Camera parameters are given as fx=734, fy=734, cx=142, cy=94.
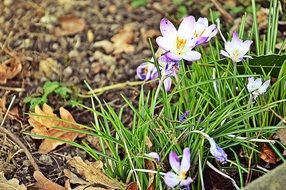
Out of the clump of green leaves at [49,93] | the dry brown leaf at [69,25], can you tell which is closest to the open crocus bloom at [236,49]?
the clump of green leaves at [49,93]

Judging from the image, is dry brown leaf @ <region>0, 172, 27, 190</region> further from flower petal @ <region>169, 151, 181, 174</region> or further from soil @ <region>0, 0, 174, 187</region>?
flower petal @ <region>169, 151, 181, 174</region>

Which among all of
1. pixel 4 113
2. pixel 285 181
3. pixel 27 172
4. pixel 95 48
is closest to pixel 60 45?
pixel 95 48

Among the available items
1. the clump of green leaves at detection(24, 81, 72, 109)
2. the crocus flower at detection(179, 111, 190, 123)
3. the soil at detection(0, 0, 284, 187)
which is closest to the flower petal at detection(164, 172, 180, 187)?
the crocus flower at detection(179, 111, 190, 123)

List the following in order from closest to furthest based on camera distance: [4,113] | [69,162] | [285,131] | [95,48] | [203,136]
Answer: [203,136] → [285,131] → [69,162] → [4,113] → [95,48]

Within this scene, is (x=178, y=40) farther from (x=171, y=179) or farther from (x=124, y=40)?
(x=124, y=40)

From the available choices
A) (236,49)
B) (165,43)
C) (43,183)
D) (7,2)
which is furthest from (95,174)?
(7,2)

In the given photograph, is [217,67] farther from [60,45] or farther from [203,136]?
[60,45]
